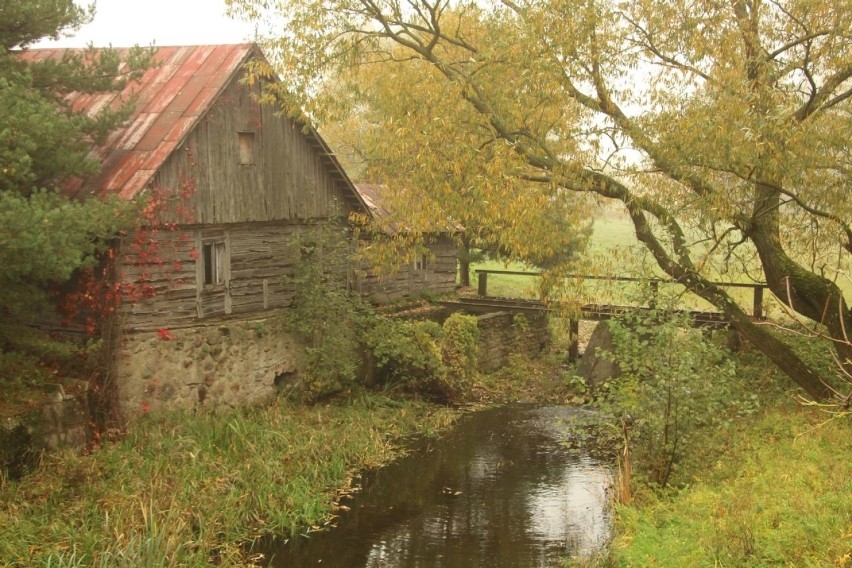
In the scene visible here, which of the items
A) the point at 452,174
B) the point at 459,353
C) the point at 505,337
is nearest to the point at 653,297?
the point at 452,174

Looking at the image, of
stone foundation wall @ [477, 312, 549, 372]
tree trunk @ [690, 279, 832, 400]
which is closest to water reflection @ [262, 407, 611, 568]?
tree trunk @ [690, 279, 832, 400]

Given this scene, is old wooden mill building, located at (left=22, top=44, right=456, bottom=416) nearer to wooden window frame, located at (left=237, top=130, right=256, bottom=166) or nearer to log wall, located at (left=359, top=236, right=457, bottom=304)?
wooden window frame, located at (left=237, top=130, right=256, bottom=166)

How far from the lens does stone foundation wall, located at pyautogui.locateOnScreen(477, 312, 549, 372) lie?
20.6 metres

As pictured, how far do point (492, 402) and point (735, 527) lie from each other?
1055 cm

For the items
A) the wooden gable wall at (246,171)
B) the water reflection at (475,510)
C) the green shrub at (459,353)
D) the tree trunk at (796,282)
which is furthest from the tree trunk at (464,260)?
the tree trunk at (796,282)

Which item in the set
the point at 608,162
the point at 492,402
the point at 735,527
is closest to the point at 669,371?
the point at 735,527

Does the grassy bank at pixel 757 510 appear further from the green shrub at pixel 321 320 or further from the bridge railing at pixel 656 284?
the green shrub at pixel 321 320

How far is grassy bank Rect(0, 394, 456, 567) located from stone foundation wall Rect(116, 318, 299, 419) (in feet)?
1.47

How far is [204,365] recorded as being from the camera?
47.4 feet

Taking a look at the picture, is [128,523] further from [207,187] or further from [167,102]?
[167,102]

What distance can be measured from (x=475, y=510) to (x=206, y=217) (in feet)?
23.1

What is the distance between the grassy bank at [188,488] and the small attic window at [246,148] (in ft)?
15.3

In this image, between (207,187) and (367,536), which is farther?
(207,187)

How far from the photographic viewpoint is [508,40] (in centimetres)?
1215
